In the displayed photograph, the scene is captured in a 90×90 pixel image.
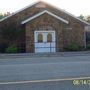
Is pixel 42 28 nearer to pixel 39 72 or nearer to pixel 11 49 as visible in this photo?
pixel 11 49

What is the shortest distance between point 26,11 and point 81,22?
6206 mm

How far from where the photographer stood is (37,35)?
4138cm

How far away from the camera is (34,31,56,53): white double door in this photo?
134ft

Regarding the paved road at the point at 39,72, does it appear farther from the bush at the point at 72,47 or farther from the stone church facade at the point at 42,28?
the stone church facade at the point at 42,28

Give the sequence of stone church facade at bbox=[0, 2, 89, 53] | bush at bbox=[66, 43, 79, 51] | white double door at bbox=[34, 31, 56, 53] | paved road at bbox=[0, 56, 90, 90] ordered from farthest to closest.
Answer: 1. stone church facade at bbox=[0, 2, 89, 53]
2. white double door at bbox=[34, 31, 56, 53]
3. bush at bbox=[66, 43, 79, 51]
4. paved road at bbox=[0, 56, 90, 90]

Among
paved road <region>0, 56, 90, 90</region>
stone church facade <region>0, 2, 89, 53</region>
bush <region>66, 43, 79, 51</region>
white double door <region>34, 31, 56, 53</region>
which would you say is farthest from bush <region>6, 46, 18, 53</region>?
paved road <region>0, 56, 90, 90</region>

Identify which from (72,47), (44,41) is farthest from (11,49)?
(72,47)

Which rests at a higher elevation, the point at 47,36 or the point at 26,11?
the point at 26,11

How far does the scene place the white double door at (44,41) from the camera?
40.8m

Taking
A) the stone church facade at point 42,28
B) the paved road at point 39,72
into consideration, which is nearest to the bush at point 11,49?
the stone church facade at point 42,28

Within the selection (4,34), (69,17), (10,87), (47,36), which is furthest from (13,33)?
(10,87)

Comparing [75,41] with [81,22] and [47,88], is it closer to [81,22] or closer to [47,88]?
[81,22]

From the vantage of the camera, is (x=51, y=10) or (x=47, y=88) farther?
(x=51, y=10)

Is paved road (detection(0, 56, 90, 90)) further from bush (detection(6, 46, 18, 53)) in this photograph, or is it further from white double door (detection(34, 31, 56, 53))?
white double door (detection(34, 31, 56, 53))
